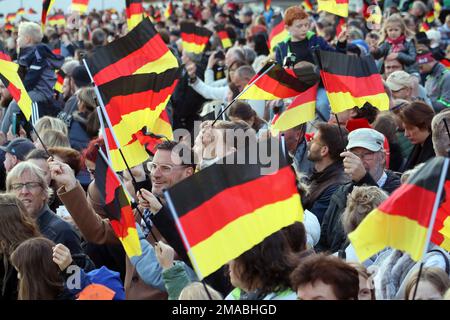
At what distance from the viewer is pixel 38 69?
1140cm

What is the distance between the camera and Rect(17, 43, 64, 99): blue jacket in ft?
37.3

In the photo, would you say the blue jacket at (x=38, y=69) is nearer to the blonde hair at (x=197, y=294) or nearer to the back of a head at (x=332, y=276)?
the blonde hair at (x=197, y=294)

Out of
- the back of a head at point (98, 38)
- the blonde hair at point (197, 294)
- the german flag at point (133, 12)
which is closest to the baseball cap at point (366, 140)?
the blonde hair at point (197, 294)

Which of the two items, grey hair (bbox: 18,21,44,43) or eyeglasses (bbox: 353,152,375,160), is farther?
grey hair (bbox: 18,21,44,43)

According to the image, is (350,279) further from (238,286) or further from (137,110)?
(137,110)

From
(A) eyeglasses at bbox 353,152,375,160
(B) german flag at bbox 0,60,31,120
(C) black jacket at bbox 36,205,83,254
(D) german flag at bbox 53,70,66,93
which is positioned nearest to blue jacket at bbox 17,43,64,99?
(D) german flag at bbox 53,70,66,93

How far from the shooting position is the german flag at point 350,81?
24.4ft

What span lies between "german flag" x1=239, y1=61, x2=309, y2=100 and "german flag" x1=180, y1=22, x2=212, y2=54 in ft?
18.9

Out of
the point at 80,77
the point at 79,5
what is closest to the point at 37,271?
the point at 80,77

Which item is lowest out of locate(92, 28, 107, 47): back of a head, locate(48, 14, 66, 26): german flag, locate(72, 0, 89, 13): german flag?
locate(48, 14, 66, 26): german flag

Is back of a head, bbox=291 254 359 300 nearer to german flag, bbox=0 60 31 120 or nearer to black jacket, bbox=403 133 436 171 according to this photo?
black jacket, bbox=403 133 436 171

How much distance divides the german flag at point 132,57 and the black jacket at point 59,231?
1.04 meters

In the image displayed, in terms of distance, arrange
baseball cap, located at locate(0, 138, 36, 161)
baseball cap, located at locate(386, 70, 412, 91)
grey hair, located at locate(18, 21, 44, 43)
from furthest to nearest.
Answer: grey hair, located at locate(18, 21, 44, 43) → baseball cap, located at locate(386, 70, 412, 91) → baseball cap, located at locate(0, 138, 36, 161)
